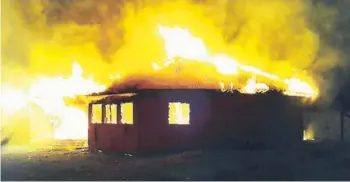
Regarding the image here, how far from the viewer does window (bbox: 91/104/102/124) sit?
73.5 ft

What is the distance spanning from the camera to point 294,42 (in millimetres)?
27156

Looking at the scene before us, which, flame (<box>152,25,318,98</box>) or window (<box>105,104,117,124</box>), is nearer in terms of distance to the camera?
window (<box>105,104,117,124</box>)

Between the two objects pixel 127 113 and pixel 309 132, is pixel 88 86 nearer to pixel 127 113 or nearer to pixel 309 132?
pixel 127 113

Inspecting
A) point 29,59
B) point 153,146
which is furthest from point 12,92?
point 153,146

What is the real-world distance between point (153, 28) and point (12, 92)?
867cm

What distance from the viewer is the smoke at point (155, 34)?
26.2 metres

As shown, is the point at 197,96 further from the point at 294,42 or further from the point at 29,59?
the point at 29,59

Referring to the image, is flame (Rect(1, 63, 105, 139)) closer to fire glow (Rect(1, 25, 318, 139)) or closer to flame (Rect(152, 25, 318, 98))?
fire glow (Rect(1, 25, 318, 139))

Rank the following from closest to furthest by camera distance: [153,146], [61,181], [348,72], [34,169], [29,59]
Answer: [61,181] → [34,169] → [153,146] → [348,72] → [29,59]

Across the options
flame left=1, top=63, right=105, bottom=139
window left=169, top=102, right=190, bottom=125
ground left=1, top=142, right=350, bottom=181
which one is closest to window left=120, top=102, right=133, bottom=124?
ground left=1, top=142, right=350, bottom=181

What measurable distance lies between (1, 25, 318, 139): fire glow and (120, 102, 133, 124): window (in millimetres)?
1955

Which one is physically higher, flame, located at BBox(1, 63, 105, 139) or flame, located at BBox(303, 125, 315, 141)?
flame, located at BBox(1, 63, 105, 139)

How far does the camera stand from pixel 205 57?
24453 mm

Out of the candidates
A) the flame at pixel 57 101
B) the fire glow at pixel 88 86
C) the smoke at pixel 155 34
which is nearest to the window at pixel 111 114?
the fire glow at pixel 88 86
